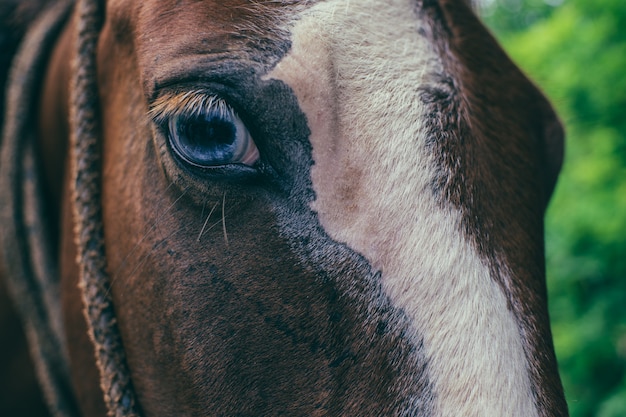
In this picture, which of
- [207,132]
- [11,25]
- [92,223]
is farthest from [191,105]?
[11,25]

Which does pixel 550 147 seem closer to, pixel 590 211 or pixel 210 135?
pixel 210 135

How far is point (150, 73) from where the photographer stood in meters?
1.24

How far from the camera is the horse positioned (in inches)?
42.3

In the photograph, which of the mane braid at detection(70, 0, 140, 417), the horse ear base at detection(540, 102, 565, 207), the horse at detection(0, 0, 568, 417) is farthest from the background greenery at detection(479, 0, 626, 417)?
the mane braid at detection(70, 0, 140, 417)

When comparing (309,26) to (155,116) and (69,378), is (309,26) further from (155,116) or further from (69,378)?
(69,378)

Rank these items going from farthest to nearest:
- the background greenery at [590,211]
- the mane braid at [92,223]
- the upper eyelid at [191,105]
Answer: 1. the background greenery at [590,211]
2. the mane braid at [92,223]
3. the upper eyelid at [191,105]

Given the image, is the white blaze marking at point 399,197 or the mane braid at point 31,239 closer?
the white blaze marking at point 399,197

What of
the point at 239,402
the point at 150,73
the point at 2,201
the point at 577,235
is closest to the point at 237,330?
the point at 239,402

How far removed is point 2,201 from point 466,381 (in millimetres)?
1557

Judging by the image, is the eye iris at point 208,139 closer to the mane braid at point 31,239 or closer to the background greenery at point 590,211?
the mane braid at point 31,239

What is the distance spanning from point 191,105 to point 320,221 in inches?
13.1

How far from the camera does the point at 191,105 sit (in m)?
1.17

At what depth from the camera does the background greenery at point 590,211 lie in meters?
2.74

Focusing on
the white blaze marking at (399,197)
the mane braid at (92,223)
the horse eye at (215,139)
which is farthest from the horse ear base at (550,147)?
the mane braid at (92,223)
